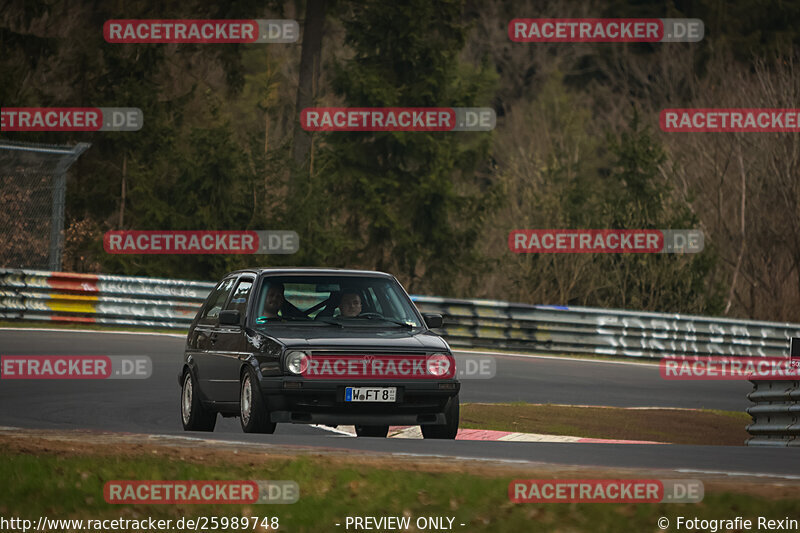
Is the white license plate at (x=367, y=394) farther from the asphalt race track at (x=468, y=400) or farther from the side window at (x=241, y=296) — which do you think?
the side window at (x=241, y=296)

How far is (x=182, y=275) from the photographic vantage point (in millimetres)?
33719

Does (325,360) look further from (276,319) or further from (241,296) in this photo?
(241,296)

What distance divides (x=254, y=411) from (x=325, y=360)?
0.77 metres

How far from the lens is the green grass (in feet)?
26.6

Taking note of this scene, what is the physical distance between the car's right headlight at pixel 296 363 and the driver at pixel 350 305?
1.20m

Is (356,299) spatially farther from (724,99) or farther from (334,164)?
(724,99)

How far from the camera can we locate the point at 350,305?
43.9 ft

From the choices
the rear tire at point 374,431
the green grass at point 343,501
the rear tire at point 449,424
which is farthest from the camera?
the rear tire at point 374,431

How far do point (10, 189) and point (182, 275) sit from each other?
743 centimetres

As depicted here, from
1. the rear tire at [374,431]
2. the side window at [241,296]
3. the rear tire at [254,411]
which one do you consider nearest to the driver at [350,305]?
the side window at [241,296]

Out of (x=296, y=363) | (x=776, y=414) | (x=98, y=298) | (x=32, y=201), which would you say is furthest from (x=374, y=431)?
(x=32, y=201)

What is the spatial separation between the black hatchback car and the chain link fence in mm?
13145

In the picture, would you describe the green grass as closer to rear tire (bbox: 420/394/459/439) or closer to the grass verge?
rear tire (bbox: 420/394/459/439)

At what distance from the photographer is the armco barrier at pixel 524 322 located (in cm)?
2683
